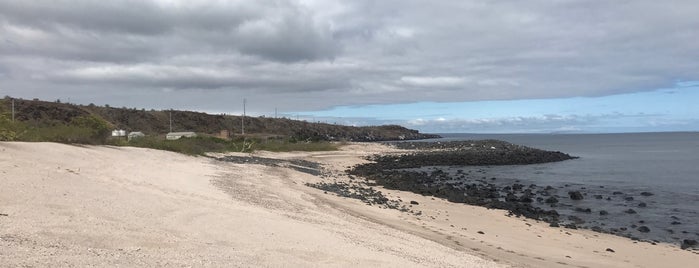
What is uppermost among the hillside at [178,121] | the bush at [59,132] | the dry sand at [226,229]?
the hillside at [178,121]

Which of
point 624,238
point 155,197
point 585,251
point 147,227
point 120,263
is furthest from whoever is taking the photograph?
point 624,238

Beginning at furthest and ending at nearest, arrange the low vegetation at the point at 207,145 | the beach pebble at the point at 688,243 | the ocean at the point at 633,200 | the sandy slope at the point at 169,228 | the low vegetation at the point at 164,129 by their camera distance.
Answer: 1. the low vegetation at the point at 207,145
2. the low vegetation at the point at 164,129
3. the ocean at the point at 633,200
4. the beach pebble at the point at 688,243
5. the sandy slope at the point at 169,228

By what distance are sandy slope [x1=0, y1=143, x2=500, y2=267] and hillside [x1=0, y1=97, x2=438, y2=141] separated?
6356 cm

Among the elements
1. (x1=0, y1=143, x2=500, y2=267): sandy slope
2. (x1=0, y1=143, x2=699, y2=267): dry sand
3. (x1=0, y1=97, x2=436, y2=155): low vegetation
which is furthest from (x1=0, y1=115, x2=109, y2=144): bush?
Result: (x1=0, y1=143, x2=500, y2=267): sandy slope

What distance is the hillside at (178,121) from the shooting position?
84.1m

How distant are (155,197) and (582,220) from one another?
599 inches

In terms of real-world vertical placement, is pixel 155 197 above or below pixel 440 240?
above

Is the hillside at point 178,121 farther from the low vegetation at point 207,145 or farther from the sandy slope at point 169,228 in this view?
the sandy slope at point 169,228

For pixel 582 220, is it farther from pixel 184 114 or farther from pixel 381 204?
pixel 184 114

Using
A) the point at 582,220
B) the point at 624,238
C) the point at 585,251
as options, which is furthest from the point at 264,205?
the point at 582,220

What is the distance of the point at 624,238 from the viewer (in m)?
16.0

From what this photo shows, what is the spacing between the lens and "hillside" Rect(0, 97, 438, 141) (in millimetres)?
84125

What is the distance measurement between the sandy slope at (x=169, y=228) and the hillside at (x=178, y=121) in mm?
63564

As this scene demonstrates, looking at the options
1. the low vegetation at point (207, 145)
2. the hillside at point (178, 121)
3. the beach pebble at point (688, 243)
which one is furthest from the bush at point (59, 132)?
the hillside at point (178, 121)
